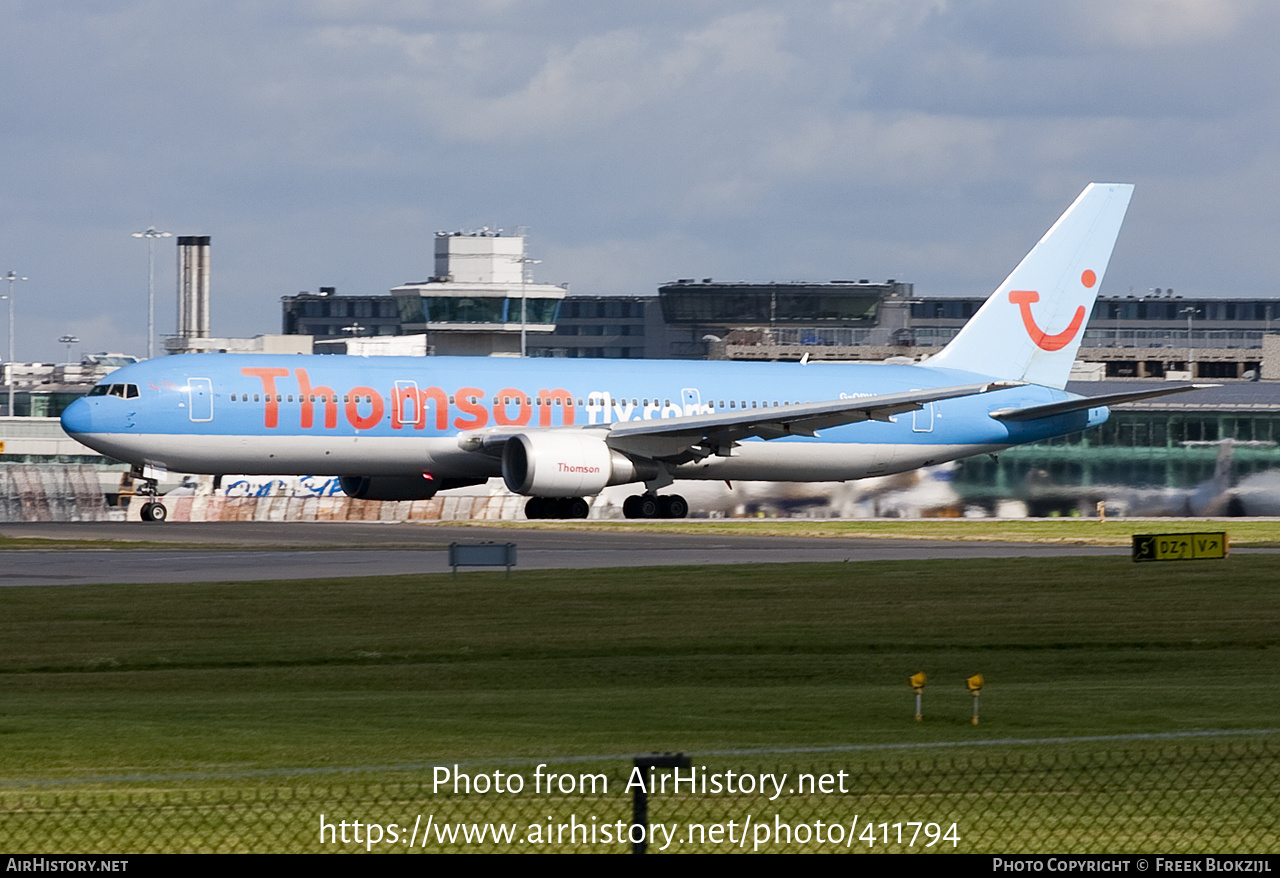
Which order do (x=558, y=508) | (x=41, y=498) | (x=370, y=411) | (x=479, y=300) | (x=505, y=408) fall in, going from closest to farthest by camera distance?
(x=370, y=411), (x=505, y=408), (x=558, y=508), (x=41, y=498), (x=479, y=300)

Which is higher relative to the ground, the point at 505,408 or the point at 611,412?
the point at 505,408

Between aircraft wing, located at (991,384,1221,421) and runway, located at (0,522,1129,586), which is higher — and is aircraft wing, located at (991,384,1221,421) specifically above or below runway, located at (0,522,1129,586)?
above

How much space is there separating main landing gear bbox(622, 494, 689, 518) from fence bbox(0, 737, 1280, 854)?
38.0 m

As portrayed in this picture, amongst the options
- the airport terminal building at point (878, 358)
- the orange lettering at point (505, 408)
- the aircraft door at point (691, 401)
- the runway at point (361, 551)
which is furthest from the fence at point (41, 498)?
the aircraft door at point (691, 401)

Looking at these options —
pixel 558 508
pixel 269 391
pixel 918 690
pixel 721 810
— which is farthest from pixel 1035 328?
pixel 721 810

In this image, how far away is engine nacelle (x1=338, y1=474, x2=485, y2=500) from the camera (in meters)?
50.8

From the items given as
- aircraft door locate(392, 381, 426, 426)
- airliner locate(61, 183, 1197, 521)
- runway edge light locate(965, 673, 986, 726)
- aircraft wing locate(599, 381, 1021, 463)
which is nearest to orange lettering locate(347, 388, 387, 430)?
airliner locate(61, 183, 1197, 521)

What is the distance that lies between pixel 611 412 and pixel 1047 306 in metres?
15.4

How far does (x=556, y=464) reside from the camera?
47.1 meters

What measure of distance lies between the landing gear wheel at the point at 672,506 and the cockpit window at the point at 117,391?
1486 centimetres

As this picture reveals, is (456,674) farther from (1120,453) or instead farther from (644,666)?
(1120,453)

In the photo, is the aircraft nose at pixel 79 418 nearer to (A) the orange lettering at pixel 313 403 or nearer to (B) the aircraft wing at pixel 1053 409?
(A) the orange lettering at pixel 313 403

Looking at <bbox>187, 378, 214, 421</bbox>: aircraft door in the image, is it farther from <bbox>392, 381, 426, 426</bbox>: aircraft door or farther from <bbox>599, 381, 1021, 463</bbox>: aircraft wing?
<bbox>599, 381, 1021, 463</bbox>: aircraft wing

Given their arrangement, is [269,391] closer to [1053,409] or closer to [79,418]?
[79,418]
